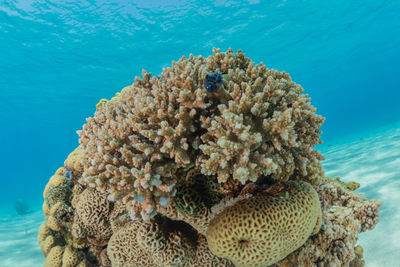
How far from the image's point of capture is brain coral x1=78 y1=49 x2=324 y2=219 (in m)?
2.10

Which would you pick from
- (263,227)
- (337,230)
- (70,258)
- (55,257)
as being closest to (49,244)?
(55,257)

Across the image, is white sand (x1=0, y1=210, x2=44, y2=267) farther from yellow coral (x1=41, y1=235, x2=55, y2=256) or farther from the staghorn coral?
the staghorn coral

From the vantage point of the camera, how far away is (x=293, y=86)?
2.82 metres

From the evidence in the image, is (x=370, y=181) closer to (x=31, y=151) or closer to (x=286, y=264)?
(x=286, y=264)

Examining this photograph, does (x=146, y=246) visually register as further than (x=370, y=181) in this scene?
No

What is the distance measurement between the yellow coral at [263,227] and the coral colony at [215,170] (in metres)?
0.01

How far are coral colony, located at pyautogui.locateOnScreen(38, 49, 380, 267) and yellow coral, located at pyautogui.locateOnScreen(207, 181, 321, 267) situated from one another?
0.03 feet

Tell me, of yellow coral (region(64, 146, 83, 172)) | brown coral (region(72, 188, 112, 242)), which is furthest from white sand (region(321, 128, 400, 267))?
yellow coral (region(64, 146, 83, 172))

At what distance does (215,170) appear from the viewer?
85.2 inches

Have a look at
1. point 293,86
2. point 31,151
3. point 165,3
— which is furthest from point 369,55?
point 31,151

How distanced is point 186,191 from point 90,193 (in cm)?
190

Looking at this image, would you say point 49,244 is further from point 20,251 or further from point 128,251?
point 20,251

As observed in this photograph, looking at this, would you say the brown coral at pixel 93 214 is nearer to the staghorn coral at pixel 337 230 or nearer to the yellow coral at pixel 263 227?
the yellow coral at pixel 263 227

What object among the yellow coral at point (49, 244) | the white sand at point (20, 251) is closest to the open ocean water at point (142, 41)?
the white sand at point (20, 251)
